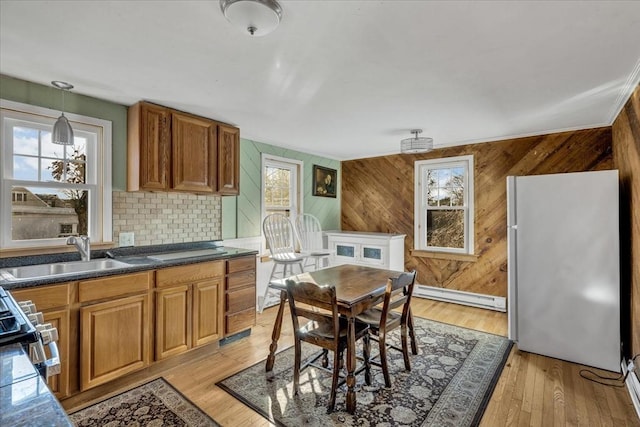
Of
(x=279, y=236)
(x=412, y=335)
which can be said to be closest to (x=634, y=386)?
(x=412, y=335)

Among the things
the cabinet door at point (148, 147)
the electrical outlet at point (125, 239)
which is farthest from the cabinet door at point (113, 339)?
the cabinet door at point (148, 147)

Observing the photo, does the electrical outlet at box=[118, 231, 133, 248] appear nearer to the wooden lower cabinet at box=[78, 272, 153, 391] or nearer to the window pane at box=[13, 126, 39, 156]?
the wooden lower cabinet at box=[78, 272, 153, 391]

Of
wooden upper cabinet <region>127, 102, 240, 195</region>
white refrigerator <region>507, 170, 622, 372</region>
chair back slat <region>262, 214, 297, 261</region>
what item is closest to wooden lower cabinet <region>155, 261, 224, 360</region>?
wooden upper cabinet <region>127, 102, 240, 195</region>

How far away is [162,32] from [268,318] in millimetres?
2986

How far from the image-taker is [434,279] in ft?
14.7

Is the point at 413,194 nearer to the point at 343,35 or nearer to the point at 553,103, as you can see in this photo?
the point at 553,103

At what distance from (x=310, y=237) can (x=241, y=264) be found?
1.76m

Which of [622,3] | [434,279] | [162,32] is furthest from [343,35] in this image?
[434,279]

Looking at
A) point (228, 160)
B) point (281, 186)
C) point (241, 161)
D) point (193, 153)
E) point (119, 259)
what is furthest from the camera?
point (281, 186)

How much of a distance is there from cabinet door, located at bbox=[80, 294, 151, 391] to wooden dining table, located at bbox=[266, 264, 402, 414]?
3.10ft

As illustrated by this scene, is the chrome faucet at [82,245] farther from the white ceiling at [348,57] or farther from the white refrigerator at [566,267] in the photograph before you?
the white refrigerator at [566,267]

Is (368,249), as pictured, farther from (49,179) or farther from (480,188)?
(49,179)

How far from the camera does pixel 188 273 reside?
2.61 metres

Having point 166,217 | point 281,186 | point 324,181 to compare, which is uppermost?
point 324,181
